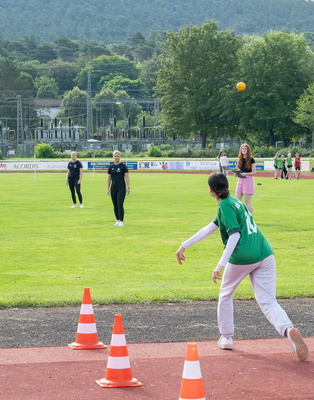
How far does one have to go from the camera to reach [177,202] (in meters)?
27.5

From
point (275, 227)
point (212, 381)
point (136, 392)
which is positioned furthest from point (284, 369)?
point (275, 227)

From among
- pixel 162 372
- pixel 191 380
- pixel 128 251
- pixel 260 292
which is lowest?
pixel 128 251

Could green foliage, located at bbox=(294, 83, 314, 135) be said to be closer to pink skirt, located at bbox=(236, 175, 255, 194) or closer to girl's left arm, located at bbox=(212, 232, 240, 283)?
pink skirt, located at bbox=(236, 175, 255, 194)

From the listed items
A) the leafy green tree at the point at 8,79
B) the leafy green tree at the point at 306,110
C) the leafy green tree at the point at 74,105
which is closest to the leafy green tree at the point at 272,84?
the leafy green tree at the point at 306,110

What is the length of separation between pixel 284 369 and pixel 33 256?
27.6ft

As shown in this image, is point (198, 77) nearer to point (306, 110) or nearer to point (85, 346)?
point (306, 110)

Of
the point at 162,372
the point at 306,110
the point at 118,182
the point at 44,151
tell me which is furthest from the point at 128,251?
the point at 44,151

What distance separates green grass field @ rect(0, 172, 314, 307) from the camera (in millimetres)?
10562

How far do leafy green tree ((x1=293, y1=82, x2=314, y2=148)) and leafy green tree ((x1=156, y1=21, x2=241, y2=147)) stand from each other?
44.2ft

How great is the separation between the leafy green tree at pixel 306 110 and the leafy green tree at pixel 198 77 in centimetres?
1346

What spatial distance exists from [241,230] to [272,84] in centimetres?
8455

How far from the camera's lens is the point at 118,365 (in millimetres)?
6168

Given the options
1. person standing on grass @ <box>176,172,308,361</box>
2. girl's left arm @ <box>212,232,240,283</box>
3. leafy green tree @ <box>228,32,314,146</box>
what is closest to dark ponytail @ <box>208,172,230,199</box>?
person standing on grass @ <box>176,172,308,361</box>

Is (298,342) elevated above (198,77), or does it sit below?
below
